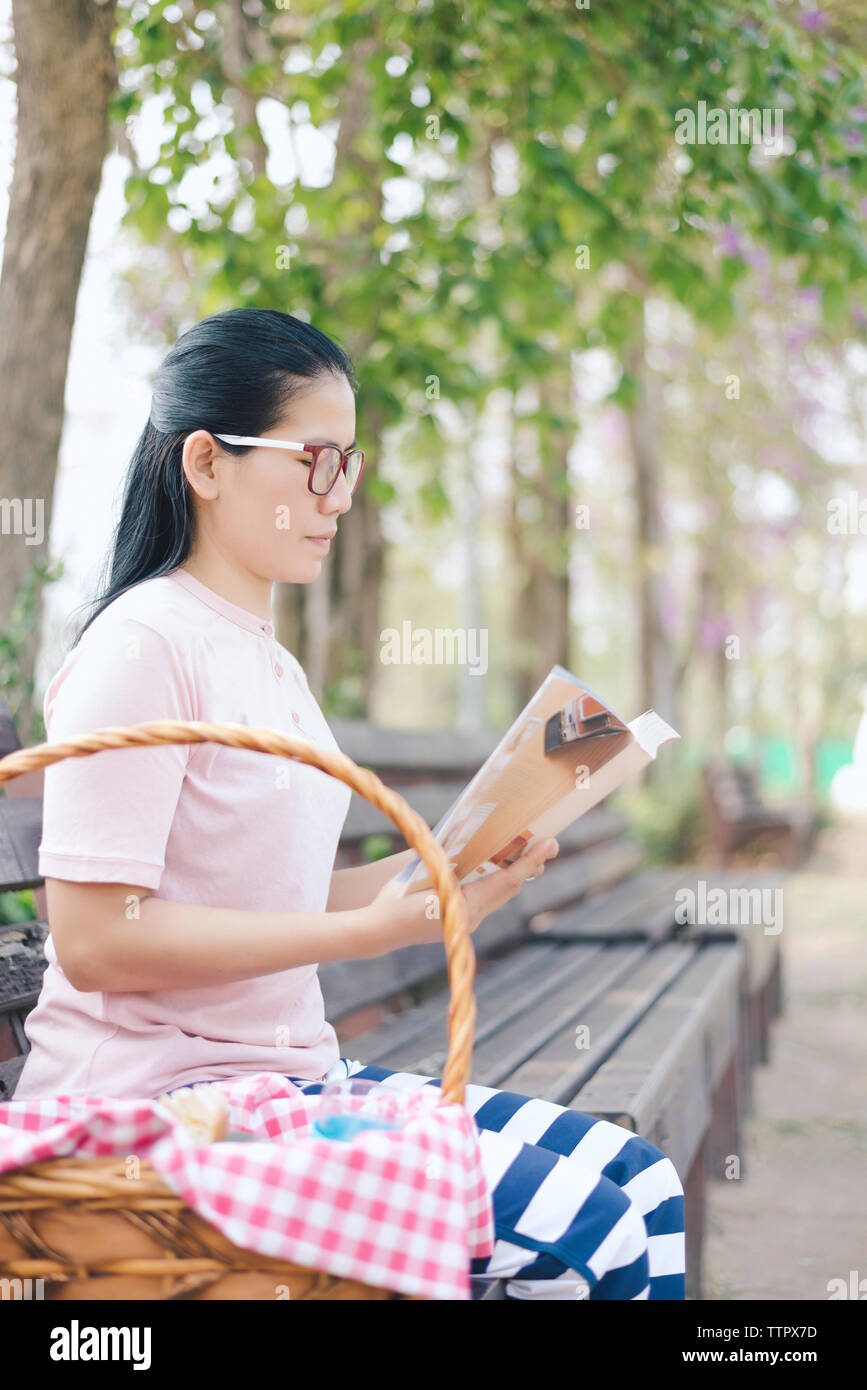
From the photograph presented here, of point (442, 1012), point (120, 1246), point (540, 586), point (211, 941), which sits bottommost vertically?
point (442, 1012)

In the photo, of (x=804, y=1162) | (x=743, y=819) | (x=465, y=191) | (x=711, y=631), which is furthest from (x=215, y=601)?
(x=711, y=631)

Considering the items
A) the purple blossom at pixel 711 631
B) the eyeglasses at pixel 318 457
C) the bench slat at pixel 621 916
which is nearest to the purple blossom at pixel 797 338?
the purple blossom at pixel 711 631

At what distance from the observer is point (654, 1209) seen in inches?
64.9

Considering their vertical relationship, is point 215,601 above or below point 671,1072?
above

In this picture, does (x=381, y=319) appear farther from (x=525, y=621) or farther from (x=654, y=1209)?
(x=525, y=621)

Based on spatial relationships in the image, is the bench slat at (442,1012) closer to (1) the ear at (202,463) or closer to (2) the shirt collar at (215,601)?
(2) the shirt collar at (215,601)

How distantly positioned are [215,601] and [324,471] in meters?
0.22

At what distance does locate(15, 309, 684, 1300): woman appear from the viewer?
1503 mm

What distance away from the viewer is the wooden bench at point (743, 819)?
35.6 ft

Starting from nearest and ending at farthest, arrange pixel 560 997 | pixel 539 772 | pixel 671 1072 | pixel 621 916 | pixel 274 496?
1. pixel 539 772
2. pixel 274 496
3. pixel 671 1072
4. pixel 560 997
5. pixel 621 916

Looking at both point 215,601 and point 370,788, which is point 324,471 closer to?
point 215,601

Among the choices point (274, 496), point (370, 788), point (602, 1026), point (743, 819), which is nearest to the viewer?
point (370, 788)

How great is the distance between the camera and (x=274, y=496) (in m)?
1.77

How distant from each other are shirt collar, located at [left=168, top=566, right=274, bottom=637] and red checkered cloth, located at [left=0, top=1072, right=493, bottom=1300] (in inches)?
27.2
